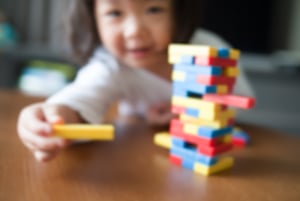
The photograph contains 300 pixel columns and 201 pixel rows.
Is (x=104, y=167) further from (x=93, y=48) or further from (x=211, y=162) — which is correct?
(x=93, y=48)

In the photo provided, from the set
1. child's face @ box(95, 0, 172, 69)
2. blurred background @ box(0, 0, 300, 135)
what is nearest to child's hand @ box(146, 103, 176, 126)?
child's face @ box(95, 0, 172, 69)

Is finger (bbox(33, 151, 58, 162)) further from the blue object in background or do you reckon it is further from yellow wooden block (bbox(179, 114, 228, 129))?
the blue object in background

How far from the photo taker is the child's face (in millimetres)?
616

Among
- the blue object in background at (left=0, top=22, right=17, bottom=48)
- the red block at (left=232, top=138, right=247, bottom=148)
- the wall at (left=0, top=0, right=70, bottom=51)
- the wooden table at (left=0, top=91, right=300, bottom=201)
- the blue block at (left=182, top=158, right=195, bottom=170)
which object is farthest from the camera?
the wall at (left=0, top=0, right=70, bottom=51)

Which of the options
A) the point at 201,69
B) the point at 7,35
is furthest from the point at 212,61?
the point at 7,35

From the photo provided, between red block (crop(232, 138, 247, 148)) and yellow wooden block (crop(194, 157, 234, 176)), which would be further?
red block (crop(232, 138, 247, 148))

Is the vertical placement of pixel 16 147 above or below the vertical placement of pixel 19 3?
below

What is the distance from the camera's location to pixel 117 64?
2.52 ft

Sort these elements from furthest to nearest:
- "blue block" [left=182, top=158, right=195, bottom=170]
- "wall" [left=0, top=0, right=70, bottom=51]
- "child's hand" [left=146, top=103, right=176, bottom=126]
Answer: "wall" [left=0, top=0, right=70, bottom=51] → "child's hand" [left=146, top=103, right=176, bottom=126] → "blue block" [left=182, top=158, right=195, bottom=170]

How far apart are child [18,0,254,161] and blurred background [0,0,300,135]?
1.06 m

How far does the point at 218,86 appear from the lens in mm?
458

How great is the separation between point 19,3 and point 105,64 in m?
1.72

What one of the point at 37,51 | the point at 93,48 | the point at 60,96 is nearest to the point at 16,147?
the point at 60,96

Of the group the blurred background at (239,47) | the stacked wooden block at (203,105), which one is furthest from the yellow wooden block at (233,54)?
the blurred background at (239,47)
